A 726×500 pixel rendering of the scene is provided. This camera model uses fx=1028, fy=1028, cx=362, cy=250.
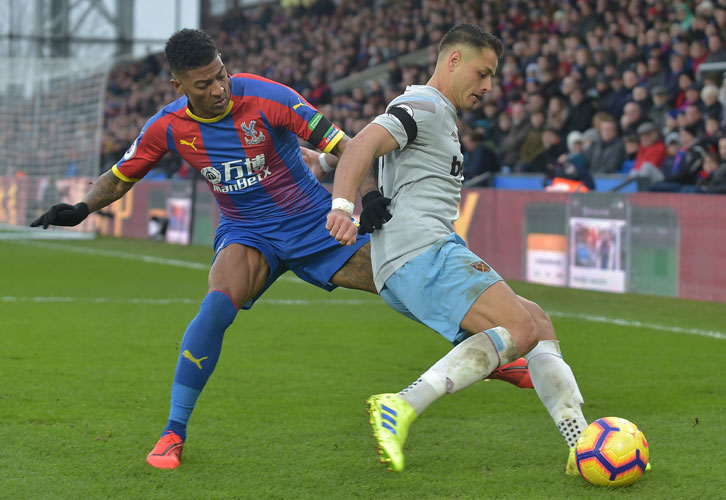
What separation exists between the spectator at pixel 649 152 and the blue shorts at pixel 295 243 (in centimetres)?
759

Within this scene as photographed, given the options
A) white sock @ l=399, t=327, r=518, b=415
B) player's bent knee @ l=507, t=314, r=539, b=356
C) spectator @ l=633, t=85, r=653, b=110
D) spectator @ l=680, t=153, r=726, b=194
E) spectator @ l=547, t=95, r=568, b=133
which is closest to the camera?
white sock @ l=399, t=327, r=518, b=415

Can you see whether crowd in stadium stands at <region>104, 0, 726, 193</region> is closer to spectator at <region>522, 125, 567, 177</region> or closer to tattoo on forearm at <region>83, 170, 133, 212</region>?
spectator at <region>522, 125, 567, 177</region>

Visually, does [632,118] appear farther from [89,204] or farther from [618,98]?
[89,204]

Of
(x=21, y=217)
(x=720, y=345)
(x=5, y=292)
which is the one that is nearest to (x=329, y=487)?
(x=720, y=345)

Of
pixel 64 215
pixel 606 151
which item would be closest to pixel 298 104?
pixel 64 215

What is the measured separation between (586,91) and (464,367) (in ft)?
37.4

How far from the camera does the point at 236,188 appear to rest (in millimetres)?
4602

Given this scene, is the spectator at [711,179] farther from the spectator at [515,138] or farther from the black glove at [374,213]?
the black glove at [374,213]

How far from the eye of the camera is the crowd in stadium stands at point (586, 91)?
38.5 ft

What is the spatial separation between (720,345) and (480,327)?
433 centimetres

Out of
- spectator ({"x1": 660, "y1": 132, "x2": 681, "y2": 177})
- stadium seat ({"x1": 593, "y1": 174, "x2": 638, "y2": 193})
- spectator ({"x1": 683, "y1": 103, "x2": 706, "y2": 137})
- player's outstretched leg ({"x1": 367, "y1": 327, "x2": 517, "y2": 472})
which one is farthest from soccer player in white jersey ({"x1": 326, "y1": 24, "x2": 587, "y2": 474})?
spectator ({"x1": 683, "y1": 103, "x2": 706, "y2": 137})

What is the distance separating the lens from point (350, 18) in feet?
79.9

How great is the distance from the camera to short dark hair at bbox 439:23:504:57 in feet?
12.6

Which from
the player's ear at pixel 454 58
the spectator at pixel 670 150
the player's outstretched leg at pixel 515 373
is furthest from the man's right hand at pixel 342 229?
the spectator at pixel 670 150
